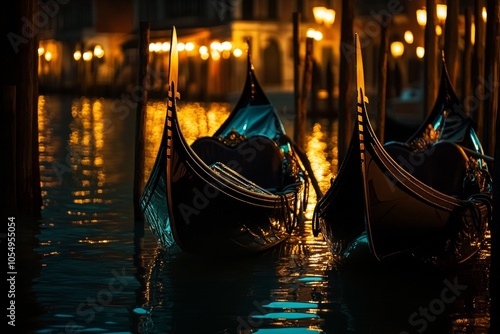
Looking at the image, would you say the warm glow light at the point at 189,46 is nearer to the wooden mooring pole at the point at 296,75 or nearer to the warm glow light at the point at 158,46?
the warm glow light at the point at 158,46

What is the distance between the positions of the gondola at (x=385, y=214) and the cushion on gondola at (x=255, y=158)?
1248mm

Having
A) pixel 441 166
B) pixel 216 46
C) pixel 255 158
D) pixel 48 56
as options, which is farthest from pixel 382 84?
pixel 48 56

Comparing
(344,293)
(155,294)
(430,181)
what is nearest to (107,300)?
(155,294)

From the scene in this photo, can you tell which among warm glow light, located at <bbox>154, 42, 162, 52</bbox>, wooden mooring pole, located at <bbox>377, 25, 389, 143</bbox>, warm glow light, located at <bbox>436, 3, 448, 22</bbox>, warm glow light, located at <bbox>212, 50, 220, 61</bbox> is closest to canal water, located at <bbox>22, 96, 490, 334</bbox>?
wooden mooring pole, located at <bbox>377, 25, 389, 143</bbox>

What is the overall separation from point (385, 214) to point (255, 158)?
199 cm

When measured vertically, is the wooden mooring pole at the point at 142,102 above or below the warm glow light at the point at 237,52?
below

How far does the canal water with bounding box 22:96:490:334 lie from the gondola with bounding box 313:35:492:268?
0.14 m

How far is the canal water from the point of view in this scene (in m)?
4.98

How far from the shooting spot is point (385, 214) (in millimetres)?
5711

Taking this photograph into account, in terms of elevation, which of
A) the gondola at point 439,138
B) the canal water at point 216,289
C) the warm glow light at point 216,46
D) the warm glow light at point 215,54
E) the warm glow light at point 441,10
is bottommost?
the canal water at point 216,289

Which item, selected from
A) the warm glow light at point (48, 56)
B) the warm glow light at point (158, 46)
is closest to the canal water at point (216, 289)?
the warm glow light at point (158, 46)

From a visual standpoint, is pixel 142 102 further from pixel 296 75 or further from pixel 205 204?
pixel 296 75

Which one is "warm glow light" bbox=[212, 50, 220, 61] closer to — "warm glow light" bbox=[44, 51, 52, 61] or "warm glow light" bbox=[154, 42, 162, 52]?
"warm glow light" bbox=[154, 42, 162, 52]

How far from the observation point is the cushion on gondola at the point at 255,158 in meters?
7.55
